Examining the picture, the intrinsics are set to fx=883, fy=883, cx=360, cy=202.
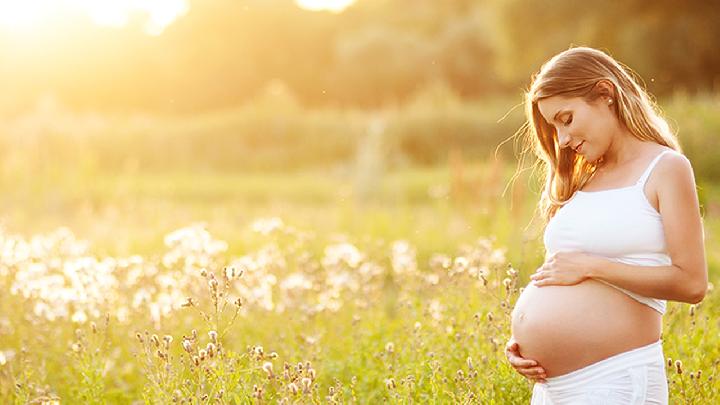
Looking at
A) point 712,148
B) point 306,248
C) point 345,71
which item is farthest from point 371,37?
point 306,248

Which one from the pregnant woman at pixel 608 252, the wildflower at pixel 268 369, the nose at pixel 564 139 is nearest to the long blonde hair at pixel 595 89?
the pregnant woman at pixel 608 252

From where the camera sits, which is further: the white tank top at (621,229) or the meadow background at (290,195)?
the meadow background at (290,195)

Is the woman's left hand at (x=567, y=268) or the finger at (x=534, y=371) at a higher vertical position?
the woman's left hand at (x=567, y=268)

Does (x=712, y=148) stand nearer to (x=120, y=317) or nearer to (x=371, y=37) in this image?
(x=120, y=317)

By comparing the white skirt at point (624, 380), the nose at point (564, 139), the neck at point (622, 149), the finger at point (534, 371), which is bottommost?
the white skirt at point (624, 380)

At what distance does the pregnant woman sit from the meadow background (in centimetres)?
32

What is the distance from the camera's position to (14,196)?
41.2 feet

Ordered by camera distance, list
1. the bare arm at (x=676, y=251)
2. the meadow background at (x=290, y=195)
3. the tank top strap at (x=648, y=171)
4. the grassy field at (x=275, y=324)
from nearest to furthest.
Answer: the bare arm at (x=676, y=251) → the tank top strap at (x=648, y=171) → the grassy field at (x=275, y=324) → the meadow background at (x=290, y=195)

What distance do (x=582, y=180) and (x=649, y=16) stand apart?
28280 mm

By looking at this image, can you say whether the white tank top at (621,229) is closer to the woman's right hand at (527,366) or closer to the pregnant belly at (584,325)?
the pregnant belly at (584,325)

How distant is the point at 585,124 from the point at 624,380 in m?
0.85

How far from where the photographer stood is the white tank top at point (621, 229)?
280 cm

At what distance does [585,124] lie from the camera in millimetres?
2969

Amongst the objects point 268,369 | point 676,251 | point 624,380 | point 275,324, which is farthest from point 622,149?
point 275,324
